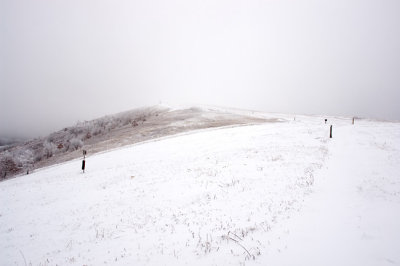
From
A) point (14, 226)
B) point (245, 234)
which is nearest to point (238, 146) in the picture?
point (245, 234)

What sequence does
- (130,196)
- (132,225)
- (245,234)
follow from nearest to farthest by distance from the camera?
(245,234), (132,225), (130,196)

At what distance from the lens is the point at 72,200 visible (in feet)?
41.3

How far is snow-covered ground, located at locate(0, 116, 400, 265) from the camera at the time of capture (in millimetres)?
6422

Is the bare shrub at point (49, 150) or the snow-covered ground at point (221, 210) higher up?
the snow-covered ground at point (221, 210)

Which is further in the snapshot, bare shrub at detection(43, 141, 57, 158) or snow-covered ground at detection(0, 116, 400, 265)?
bare shrub at detection(43, 141, 57, 158)

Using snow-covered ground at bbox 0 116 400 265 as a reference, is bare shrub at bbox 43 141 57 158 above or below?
below

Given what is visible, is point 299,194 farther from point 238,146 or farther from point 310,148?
point 238,146

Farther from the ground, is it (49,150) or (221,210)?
(221,210)

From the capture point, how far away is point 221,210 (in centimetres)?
921

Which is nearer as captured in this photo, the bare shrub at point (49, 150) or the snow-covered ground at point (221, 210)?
the snow-covered ground at point (221, 210)

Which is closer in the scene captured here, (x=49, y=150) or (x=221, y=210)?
(x=221, y=210)

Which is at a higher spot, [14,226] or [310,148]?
[310,148]

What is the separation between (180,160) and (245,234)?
412 inches

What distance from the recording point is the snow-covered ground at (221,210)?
642cm
